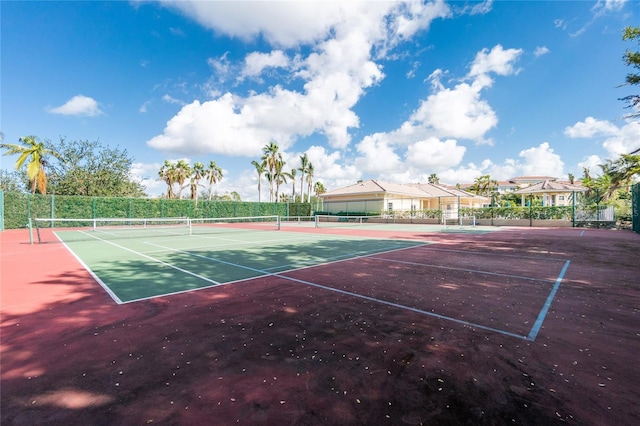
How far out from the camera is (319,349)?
3.49 meters

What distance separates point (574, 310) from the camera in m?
A: 4.75

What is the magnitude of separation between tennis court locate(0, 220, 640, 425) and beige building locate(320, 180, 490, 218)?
32.5 m

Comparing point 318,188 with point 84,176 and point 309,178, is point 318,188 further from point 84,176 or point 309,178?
point 84,176

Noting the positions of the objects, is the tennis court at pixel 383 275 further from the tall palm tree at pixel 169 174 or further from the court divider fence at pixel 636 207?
the tall palm tree at pixel 169 174

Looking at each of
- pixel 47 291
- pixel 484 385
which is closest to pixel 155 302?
pixel 47 291

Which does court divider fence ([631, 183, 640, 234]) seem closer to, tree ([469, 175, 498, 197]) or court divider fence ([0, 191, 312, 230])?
tree ([469, 175, 498, 197])

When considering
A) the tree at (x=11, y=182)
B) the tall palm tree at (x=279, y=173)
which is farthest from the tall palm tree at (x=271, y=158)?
the tree at (x=11, y=182)

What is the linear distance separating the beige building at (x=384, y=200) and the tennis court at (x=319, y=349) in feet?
107

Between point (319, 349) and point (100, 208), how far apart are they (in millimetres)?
32212

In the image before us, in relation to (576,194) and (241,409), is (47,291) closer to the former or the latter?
(241,409)

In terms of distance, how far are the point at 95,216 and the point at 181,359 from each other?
1226 inches

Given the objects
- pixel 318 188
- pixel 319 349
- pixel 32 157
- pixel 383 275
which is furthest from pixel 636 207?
pixel 318 188

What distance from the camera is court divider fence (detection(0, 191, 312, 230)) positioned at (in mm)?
23031

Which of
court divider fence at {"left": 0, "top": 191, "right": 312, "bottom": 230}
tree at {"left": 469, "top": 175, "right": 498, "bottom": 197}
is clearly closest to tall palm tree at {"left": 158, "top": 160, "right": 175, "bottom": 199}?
court divider fence at {"left": 0, "top": 191, "right": 312, "bottom": 230}
